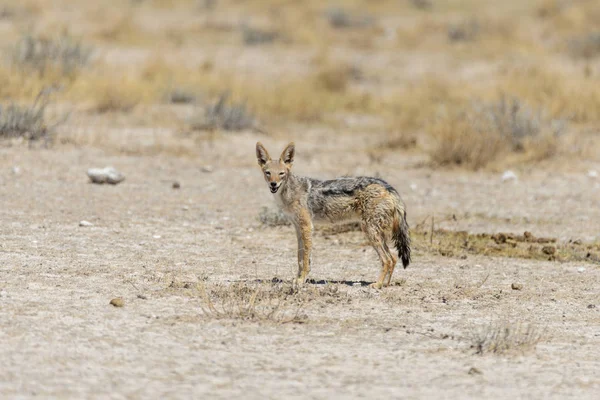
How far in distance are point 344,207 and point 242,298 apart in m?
1.15

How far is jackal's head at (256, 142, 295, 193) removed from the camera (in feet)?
25.0

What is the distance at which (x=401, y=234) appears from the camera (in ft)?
25.3

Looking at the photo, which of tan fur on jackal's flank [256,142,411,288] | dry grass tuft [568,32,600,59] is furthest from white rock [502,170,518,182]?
dry grass tuft [568,32,600,59]

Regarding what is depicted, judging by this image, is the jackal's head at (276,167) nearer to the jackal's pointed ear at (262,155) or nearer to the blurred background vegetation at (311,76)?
the jackal's pointed ear at (262,155)

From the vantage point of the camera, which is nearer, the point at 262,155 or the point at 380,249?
the point at 380,249

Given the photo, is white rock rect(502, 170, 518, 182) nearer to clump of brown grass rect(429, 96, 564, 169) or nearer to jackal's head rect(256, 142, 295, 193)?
clump of brown grass rect(429, 96, 564, 169)

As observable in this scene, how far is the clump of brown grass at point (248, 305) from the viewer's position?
6.68 m

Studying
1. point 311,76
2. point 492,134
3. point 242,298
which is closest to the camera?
point 242,298

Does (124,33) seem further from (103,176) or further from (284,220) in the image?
(284,220)

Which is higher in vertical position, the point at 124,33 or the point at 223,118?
the point at 124,33

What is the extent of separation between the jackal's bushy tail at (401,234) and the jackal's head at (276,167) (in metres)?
0.89

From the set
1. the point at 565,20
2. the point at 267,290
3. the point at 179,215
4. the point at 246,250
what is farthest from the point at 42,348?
the point at 565,20

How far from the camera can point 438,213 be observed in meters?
11.2

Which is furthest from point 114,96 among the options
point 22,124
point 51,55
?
point 22,124
